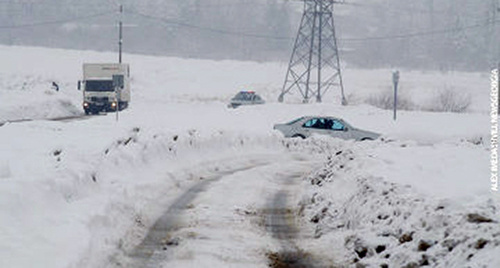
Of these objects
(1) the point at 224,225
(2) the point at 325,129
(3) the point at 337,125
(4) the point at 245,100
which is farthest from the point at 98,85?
(1) the point at 224,225

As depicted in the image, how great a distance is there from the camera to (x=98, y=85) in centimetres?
→ 4597

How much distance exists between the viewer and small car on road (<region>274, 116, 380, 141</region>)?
2911 centimetres

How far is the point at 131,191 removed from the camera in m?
13.5

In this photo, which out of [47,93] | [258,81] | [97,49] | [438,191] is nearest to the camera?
[438,191]

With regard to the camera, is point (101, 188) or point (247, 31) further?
point (247, 31)

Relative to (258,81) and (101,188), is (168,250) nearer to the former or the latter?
(101,188)

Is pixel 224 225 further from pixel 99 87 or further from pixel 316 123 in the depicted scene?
pixel 99 87

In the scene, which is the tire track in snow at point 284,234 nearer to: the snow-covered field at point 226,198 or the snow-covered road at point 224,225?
the snow-covered road at point 224,225

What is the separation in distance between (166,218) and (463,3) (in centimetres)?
13705

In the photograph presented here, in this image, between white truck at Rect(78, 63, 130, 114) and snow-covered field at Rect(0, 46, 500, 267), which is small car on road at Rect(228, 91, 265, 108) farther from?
snow-covered field at Rect(0, 46, 500, 267)

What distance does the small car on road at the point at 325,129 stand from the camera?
2911 centimetres

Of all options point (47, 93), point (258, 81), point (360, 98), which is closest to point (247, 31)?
point (258, 81)

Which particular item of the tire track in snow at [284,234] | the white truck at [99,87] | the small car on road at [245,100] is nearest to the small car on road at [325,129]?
the tire track in snow at [284,234]

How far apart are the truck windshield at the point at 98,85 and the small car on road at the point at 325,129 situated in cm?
2003
